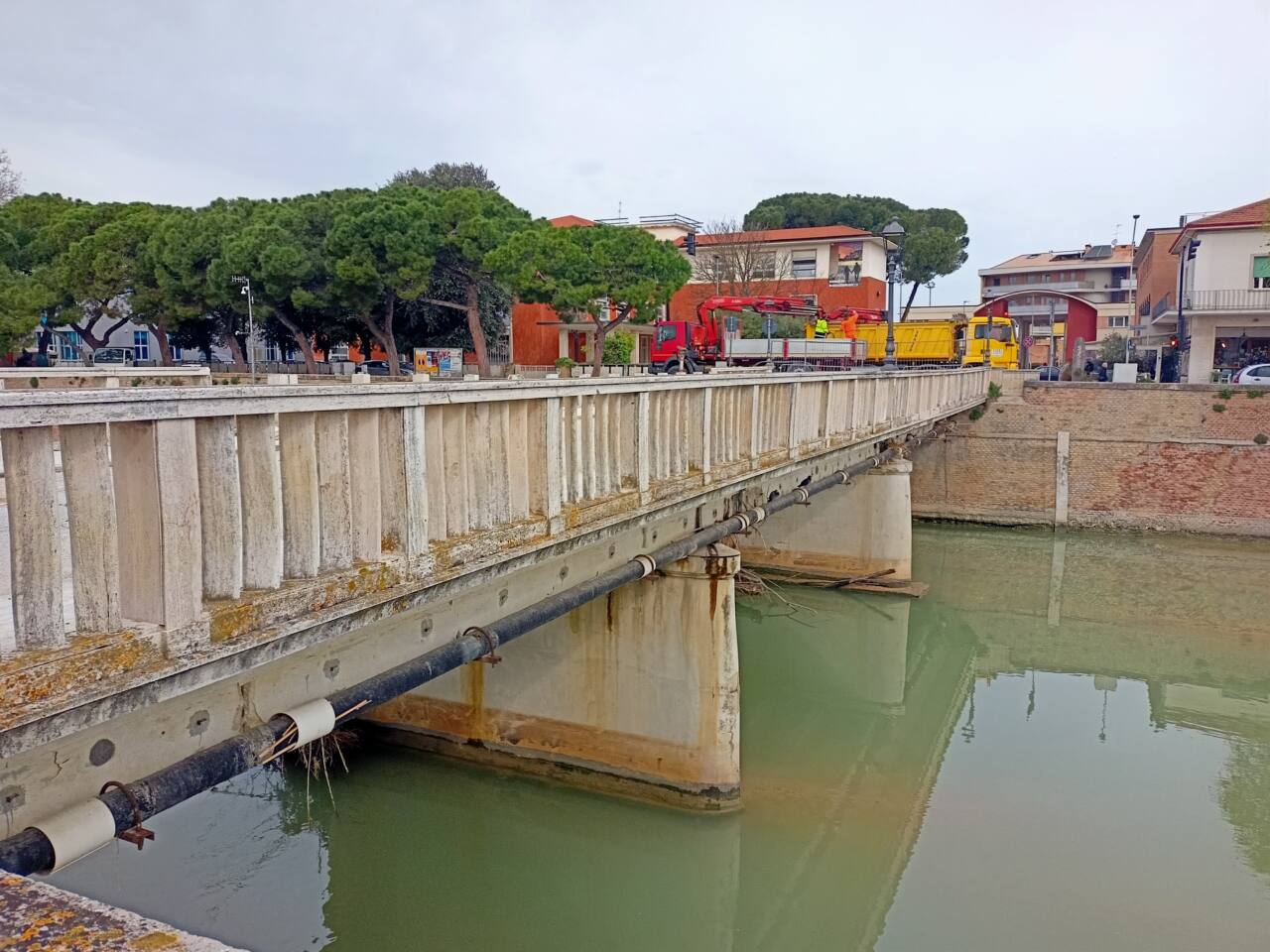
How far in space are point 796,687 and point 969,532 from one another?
1453cm

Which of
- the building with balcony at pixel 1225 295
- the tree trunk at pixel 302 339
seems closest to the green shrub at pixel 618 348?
the tree trunk at pixel 302 339

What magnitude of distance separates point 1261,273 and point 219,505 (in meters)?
41.8

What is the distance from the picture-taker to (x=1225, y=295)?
36812 mm

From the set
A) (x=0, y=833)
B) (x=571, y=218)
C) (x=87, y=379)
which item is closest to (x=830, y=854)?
(x=0, y=833)

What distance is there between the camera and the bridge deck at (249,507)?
3260 mm

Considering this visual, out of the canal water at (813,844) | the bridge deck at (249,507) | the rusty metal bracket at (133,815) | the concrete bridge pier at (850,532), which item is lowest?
the canal water at (813,844)

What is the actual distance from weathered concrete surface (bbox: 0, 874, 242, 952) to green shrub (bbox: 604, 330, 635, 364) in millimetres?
38280

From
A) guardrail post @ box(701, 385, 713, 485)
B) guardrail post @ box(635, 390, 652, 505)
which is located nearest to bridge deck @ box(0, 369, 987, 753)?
guardrail post @ box(635, 390, 652, 505)

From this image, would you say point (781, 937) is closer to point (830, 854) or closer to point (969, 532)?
point (830, 854)

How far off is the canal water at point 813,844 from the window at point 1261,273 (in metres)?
27.1

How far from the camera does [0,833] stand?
11.2 ft

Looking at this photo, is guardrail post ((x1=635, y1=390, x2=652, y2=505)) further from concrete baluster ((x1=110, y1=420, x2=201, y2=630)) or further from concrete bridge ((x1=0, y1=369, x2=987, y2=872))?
concrete baluster ((x1=110, y1=420, x2=201, y2=630))

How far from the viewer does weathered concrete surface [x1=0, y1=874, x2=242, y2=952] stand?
1787 mm

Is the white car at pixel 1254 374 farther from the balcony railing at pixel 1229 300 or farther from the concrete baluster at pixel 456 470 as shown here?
the concrete baluster at pixel 456 470
